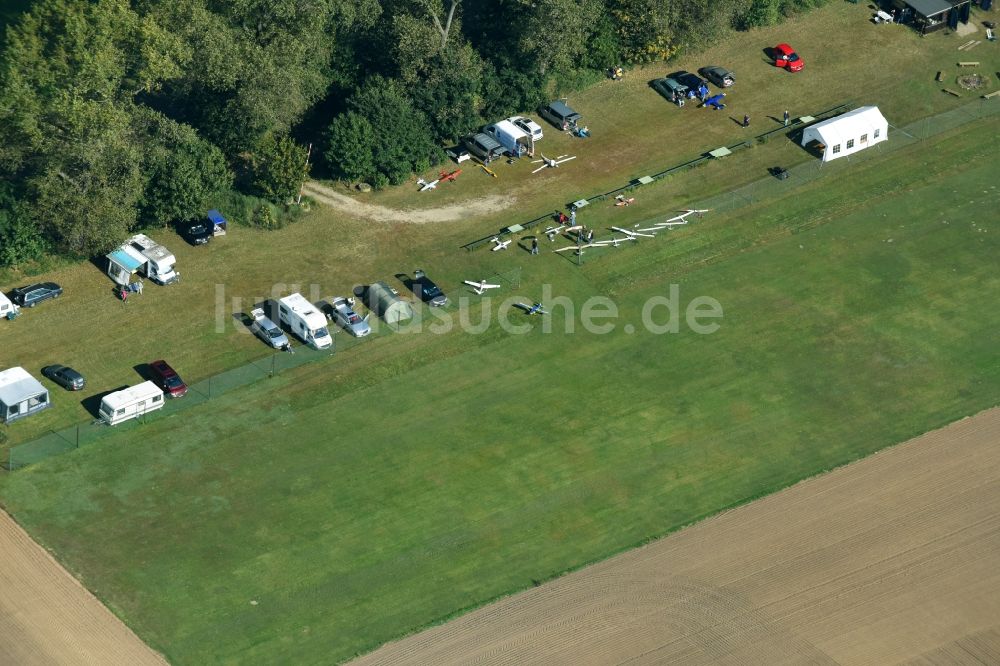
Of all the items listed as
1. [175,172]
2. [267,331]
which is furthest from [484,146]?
[267,331]

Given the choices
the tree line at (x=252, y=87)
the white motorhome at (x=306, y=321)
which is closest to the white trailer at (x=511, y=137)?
the tree line at (x=252, y=87)

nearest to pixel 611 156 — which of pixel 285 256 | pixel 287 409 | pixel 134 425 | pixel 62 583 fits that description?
pixel 285 256

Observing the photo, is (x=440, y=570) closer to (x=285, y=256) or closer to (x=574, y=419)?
(x=574, y=419)

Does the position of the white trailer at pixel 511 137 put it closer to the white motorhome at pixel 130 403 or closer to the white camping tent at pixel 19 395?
the white motorhome at pixel 130 403

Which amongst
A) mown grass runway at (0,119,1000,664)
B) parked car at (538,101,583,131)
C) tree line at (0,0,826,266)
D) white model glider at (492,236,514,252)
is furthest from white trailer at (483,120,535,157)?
mown grass runway at (0,119,1000,664)

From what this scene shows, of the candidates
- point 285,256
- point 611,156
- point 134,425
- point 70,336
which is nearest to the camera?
point 134,425

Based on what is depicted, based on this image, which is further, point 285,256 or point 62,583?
point 285,256

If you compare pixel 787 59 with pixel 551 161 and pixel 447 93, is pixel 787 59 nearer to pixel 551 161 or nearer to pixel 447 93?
pixel 551 161
